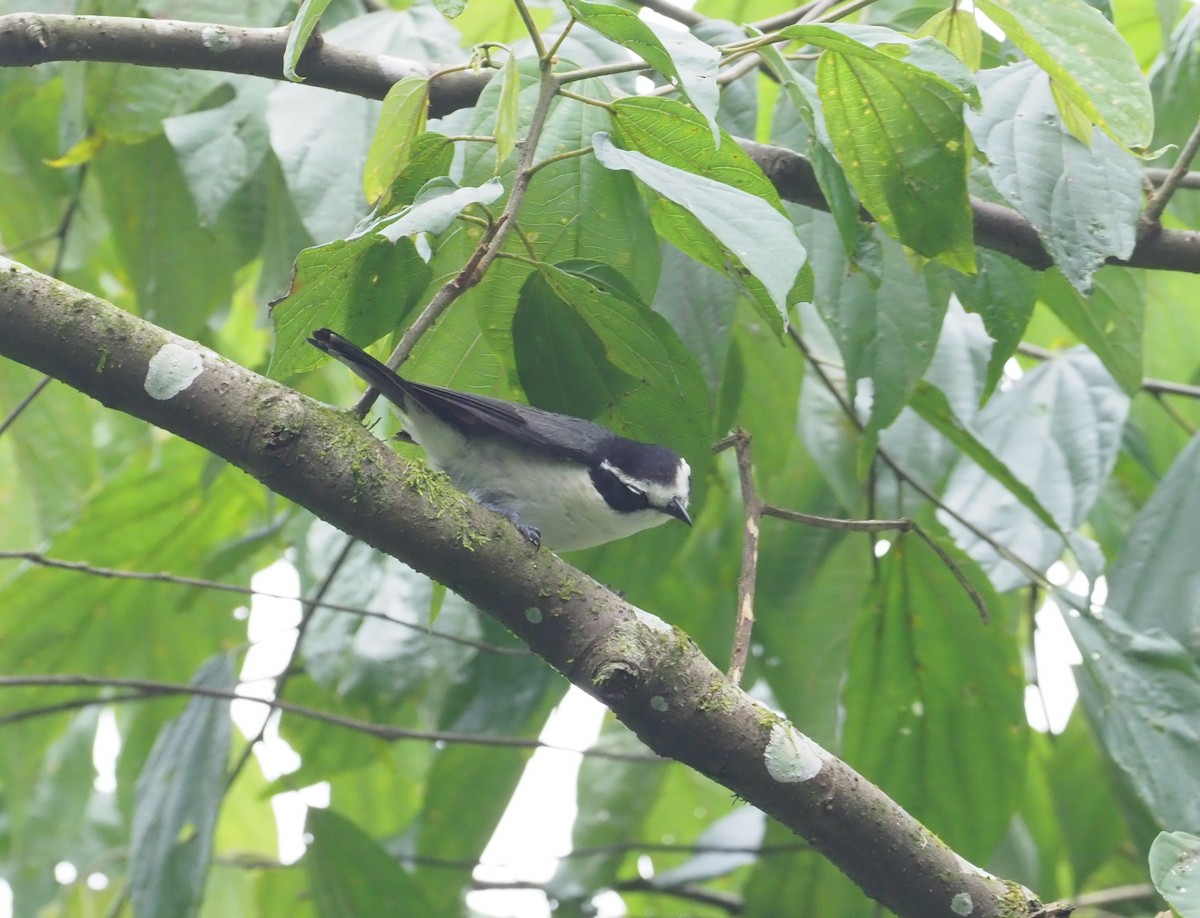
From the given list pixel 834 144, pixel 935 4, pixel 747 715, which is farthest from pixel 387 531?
pixel 935 4

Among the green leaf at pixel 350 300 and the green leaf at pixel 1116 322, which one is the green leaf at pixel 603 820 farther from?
the green leaf at pixel 350 300

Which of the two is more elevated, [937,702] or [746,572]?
[746,572]

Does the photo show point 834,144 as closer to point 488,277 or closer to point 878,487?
point 488,277

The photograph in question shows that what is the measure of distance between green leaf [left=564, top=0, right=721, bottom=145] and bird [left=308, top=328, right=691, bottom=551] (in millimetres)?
1046

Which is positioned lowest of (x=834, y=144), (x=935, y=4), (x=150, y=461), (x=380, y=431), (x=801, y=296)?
(x=150, y=461)

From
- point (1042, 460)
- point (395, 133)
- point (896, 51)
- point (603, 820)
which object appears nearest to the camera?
point (896, 51)

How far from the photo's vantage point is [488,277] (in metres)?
2.49

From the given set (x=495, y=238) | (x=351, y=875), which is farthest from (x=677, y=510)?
(x=351, y=875)

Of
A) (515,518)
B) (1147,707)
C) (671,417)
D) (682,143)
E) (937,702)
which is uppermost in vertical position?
(682,143)

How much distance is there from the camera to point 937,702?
3.33m

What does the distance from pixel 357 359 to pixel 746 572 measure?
0.84m

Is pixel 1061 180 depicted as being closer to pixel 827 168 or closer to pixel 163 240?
pixel 827 168

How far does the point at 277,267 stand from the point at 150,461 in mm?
1025

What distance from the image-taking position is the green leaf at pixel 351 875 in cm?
361
